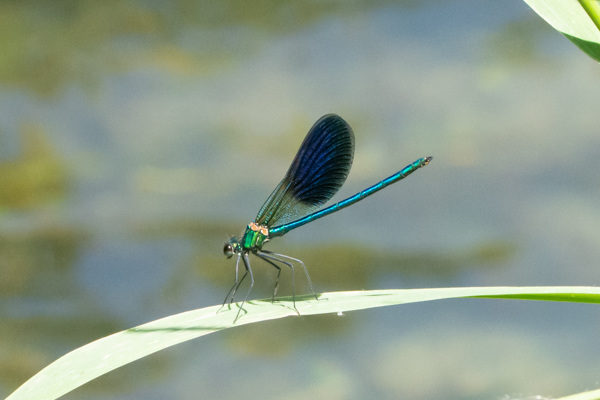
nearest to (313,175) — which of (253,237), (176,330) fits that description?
(253,237)

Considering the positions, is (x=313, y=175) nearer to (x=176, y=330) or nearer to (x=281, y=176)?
(x=176, y=330)

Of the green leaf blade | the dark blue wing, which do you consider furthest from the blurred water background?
the green leaf blade

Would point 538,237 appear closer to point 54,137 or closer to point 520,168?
point 520,168

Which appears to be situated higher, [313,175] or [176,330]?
[313,175]

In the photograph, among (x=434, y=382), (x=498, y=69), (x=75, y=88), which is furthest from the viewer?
(x=75, y=88)

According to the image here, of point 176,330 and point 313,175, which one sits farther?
point 313,175

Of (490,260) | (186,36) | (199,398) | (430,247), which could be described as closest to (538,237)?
(490,260)

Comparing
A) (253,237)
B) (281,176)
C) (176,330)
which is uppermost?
(281,176)

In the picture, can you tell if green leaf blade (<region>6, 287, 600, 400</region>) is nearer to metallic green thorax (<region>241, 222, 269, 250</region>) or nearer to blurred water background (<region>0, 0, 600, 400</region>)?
metallic green thorax (<region>241, 222, 269, 250</region>)
